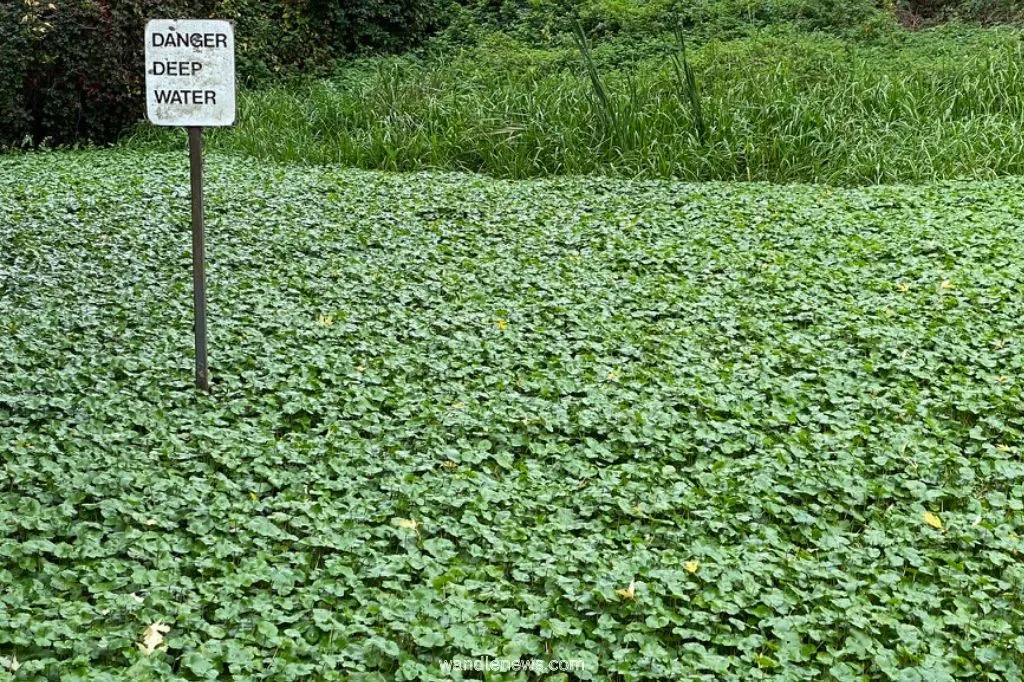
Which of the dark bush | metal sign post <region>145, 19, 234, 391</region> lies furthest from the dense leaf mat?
the dark bush

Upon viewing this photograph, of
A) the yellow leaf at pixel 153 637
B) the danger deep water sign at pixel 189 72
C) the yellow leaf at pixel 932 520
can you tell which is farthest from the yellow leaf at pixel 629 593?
the danger deep water sign at pixel 189 72

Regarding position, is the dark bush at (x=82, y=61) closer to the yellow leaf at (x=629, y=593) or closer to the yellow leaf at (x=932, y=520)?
the yellow leaf at (x=629, y=593)

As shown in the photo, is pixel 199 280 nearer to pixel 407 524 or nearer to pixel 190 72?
pixel 190 72

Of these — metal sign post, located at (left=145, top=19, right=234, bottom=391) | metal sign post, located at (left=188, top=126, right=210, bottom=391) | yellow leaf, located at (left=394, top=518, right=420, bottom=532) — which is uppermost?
metal sign post, located at (left=145, top=19, right=234, bottom=391)

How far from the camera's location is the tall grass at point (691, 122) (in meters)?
8.37

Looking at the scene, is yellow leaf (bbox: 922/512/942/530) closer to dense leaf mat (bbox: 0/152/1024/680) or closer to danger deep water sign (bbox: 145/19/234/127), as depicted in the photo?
dense leaf mat (bbox: 0/152/1024/680)

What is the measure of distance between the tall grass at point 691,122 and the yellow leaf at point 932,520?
526cm

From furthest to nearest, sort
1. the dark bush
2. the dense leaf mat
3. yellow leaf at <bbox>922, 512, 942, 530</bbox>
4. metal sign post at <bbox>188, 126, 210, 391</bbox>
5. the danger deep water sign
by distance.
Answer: the dark bush, metal sign post at <bbox>188, 126, 210, 391</bbox>, the danger deep water sign, yellow leaf at <bbox>922, 512, 942, 530</bbox>, the dense leaf mat

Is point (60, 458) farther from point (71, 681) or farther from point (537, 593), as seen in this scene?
point (537, 593)

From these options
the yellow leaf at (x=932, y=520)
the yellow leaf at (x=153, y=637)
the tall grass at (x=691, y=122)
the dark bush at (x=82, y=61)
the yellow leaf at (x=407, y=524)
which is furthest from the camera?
the dark bush at (x=82, y=61)

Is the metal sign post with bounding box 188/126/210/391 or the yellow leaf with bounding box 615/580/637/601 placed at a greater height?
the metal sign post with bounding box 188/126/210/391

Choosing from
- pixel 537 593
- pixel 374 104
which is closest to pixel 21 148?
pixel 374 104

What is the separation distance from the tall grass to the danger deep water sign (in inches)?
192

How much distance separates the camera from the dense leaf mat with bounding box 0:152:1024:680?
8.86 ft
